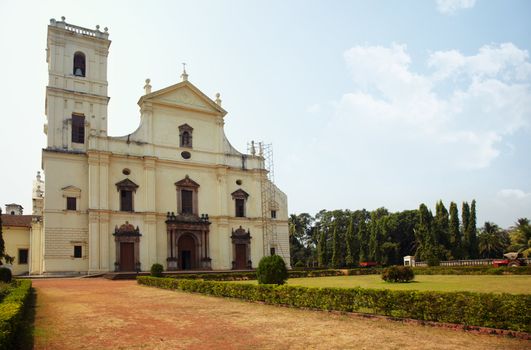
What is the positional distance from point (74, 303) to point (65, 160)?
2232 cm

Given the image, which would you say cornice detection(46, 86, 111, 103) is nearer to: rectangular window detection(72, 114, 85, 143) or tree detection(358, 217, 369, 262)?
rectangular window detection(72, 114, 85, 143)

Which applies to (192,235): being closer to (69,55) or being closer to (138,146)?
(138,146)

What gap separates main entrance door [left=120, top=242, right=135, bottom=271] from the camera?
35.7 meters

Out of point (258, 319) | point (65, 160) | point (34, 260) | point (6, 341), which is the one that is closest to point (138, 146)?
point (65, 160)

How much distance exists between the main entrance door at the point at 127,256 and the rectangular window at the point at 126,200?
2868mm

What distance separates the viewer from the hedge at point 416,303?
30.2 feet

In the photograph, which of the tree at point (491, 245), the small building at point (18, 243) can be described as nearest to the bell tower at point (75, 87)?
the small building at point (18, 243)

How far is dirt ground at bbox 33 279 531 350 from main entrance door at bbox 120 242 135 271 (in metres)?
21.2

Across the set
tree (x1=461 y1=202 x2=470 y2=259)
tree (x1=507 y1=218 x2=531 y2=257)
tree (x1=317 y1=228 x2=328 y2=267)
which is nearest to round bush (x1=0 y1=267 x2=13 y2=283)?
tree (x1=507 y1=218 x2=531 y2=257)

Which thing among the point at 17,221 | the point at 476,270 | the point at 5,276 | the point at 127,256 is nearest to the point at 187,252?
the point at 127,256

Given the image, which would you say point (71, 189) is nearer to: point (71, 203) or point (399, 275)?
point (71, 203)

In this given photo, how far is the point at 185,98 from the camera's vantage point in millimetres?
41219

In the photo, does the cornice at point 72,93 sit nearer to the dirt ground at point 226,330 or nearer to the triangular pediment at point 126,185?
the triangular pediment at point 126,185

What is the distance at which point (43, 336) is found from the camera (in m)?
9.66
